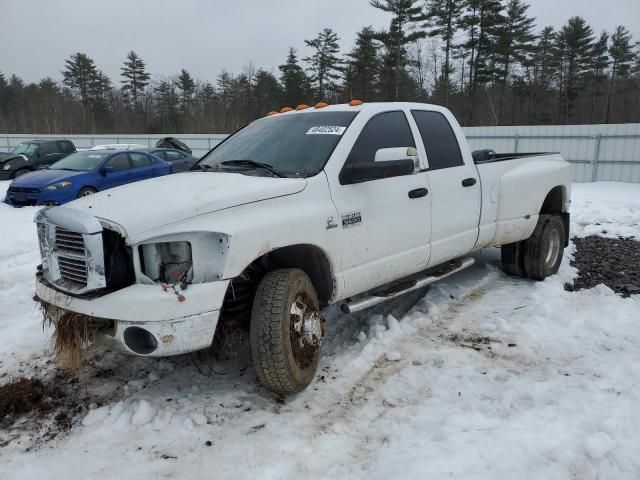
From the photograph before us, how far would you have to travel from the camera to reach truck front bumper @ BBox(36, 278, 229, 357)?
274 centimetres

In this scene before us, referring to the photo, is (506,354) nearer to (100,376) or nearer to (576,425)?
(576,425)

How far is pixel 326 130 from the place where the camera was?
3.92 m

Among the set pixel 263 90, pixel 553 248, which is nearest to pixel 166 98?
pixel 263 90

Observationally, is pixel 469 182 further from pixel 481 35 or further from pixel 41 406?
pixel 481 35

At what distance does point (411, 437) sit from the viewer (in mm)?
2852

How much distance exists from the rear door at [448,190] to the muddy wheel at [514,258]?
45.3 inches

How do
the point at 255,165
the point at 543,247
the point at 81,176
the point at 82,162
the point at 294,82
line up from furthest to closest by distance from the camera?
the point at 294,82, the point at 82,162, the point at 81,176, the point at 543,247, the point at 255,165

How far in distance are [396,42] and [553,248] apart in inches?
1337

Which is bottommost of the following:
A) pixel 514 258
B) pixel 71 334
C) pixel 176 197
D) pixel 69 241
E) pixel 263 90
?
pixel 514 258

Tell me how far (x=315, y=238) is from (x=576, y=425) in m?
1.90

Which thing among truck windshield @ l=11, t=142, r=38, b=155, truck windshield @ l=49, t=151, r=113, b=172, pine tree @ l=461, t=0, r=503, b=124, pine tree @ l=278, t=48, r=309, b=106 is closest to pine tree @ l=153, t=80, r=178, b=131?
pine tree @ l=278, t=48, r=309, b=106

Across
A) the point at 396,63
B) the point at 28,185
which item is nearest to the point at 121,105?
the point at 396,63

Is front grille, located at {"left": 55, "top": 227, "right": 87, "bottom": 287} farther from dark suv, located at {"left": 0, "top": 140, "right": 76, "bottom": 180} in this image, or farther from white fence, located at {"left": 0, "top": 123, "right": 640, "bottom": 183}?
dark suv, located at {"left": 0, "top": 140, "right": 76, "bottom": 180}

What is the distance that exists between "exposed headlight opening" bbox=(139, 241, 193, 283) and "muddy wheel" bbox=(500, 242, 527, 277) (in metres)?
4.19
